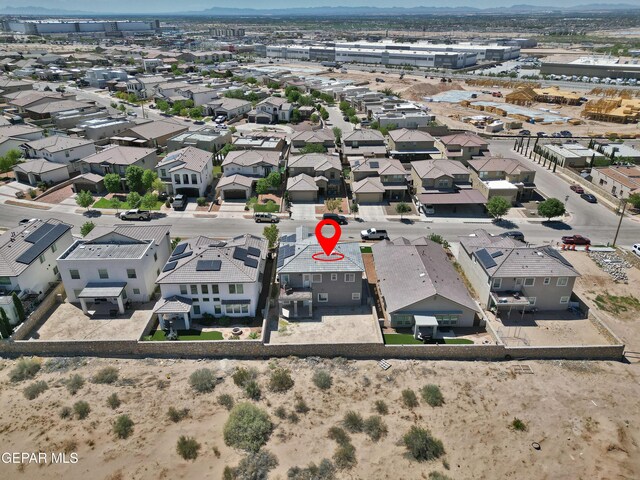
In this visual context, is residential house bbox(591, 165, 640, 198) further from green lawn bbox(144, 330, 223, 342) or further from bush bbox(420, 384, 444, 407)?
green lawn bbox(144, 330, 223, 342)

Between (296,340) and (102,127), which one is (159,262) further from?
(102,127)

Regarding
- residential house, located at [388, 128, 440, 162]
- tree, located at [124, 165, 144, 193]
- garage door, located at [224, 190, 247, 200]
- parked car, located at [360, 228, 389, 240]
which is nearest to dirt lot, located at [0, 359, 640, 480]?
parked car, located at [360, 228, 389, 240]

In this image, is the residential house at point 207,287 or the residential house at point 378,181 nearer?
the residential house at point 207,287

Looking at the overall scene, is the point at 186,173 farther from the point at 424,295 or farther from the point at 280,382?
the point at 424,295

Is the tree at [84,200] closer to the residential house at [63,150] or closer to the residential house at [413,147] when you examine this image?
the residential house at [63,150]

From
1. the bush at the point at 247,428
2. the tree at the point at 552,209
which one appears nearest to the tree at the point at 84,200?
the bush at the point at 247,428

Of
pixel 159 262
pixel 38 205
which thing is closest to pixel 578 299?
pixel 159 262
